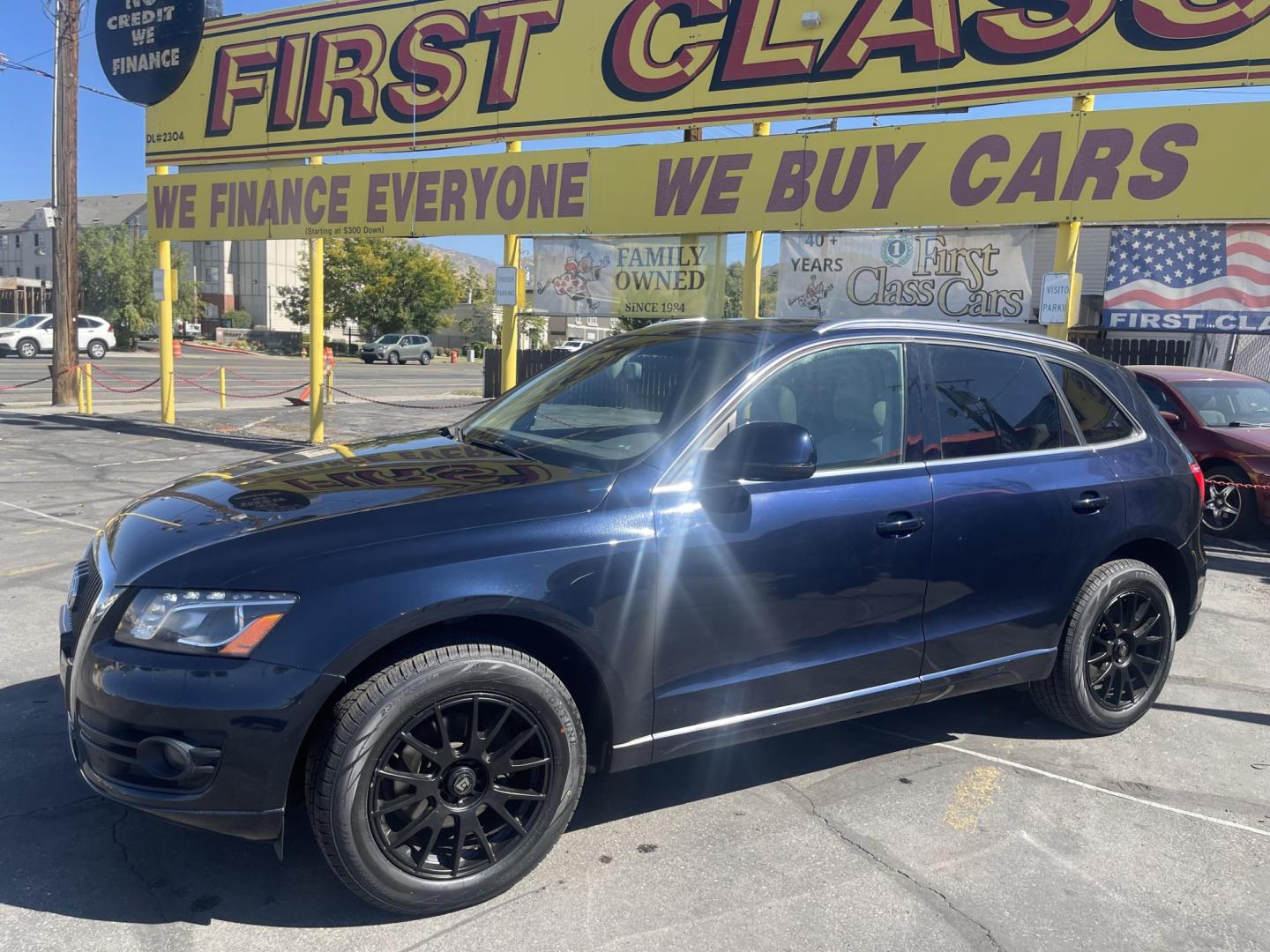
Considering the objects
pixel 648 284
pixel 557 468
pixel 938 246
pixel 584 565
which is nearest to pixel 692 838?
pixel 584 565

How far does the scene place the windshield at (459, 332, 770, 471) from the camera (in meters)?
3.63

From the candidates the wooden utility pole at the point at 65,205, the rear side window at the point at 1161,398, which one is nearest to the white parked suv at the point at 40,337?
the wooden utility pole at the point at 65,205

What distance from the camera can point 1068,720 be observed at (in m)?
4.55

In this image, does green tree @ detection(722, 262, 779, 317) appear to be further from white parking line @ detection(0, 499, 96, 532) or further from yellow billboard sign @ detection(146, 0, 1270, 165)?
white parking line @ detection(0, 499, 96, 532)

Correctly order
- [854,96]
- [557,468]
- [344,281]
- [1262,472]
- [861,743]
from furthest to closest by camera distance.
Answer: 1. [344,281]
2. [854,96]
3. [1262,472]
4. [861,743]
5. [557,468]

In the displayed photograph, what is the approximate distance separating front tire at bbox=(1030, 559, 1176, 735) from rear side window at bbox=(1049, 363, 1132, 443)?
0.57 m

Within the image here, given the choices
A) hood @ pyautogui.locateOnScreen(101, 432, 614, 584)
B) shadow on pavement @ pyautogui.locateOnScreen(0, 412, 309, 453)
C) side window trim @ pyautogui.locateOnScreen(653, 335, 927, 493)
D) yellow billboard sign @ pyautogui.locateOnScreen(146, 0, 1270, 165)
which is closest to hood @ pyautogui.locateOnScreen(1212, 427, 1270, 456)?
yellow billboard sign @ pyautogui.locateOnScreen(146, 0, 1270, 165)

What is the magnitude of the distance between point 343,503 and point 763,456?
4.43 ft

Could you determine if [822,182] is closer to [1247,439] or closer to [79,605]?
[1247,439]

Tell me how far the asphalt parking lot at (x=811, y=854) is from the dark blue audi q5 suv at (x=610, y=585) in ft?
0.82

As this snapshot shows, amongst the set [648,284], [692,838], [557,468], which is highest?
[648,284]

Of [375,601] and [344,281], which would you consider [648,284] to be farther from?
[344,281]

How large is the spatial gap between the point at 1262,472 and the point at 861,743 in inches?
248

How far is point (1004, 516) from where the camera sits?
4000 mm
